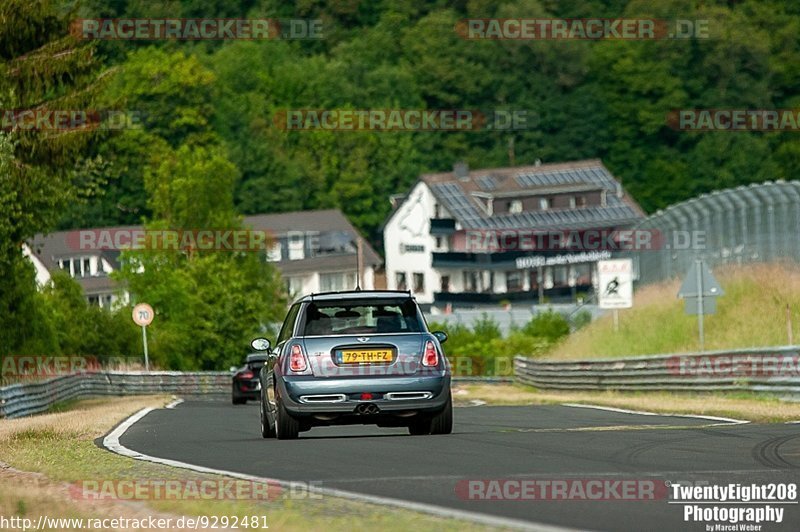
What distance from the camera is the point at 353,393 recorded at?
55.7 feet

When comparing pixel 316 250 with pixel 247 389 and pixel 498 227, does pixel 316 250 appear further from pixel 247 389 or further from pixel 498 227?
pixel 247 389

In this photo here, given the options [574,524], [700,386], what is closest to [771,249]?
[700,386]

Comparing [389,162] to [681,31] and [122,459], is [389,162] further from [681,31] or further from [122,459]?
[122,459]

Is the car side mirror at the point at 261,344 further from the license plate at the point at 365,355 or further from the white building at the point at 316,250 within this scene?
the white building at the point at 316,250

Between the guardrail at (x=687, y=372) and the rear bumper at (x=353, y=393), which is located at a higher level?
the rear bumper at (x=353, y=393)

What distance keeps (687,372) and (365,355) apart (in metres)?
14.7

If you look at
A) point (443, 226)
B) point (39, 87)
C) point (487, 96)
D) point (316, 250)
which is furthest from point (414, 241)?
point (39, 87)

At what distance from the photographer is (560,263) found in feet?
430

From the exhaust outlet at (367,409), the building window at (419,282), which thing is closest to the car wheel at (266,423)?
the exhaust outlet at (367,409)

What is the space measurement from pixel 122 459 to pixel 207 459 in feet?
2.38

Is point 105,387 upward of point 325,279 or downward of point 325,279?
downward

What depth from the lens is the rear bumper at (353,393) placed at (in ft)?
55.7

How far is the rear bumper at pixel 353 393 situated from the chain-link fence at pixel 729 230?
68.2 ft

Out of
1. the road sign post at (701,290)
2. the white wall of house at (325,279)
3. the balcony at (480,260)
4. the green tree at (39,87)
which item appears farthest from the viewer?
the white wall of house at (325,279)
